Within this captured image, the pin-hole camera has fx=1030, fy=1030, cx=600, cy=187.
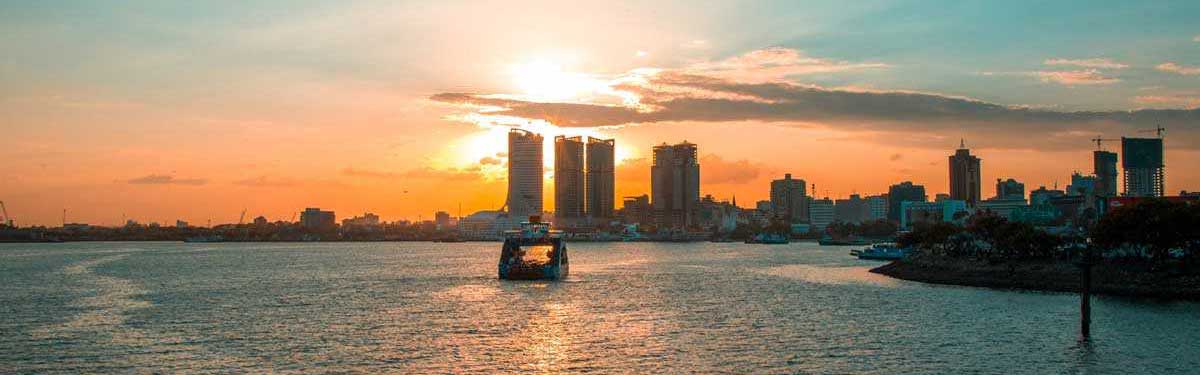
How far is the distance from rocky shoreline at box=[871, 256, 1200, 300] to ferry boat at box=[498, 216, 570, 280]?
3609 cm

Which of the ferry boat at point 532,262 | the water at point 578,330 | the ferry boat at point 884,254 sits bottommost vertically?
the water at point 578,330

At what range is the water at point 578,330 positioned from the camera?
45.6 meters

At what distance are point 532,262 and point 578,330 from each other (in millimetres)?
49312

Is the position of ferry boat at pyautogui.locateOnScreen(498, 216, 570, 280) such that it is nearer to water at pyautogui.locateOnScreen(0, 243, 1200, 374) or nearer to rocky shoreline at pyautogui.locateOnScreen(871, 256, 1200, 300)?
water at pyautogui.locateOnScreen(0, 243, 1200, 374)

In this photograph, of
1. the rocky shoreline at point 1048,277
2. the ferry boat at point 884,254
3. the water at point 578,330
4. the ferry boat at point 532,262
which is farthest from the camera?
the ferry boat at point 884,254

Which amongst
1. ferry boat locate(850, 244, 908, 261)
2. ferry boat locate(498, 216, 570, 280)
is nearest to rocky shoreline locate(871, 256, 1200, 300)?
ferry boat locate(498, 216, 570, 280)

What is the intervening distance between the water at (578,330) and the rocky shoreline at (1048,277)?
4.41 metres

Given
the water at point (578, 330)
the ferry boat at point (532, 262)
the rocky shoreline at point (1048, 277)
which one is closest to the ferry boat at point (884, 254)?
the rocky shoreline at point (1048, 277)

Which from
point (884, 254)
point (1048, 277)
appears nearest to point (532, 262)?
point (1048, 277)

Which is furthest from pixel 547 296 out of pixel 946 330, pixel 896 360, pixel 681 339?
pixel 896 360

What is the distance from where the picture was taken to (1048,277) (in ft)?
297

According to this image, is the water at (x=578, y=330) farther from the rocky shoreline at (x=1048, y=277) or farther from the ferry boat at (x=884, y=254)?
the ferry boat at (x=884, y=254)

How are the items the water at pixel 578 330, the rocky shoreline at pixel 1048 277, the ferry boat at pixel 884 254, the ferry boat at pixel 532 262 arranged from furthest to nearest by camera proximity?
the ferry boat at pixel 884 254
the ferry boat at pixel 532 262
the rocky shoreline at pixel 1048 277
the water at pixel 578 330

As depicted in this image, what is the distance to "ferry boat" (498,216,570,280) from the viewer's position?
100812 mm
